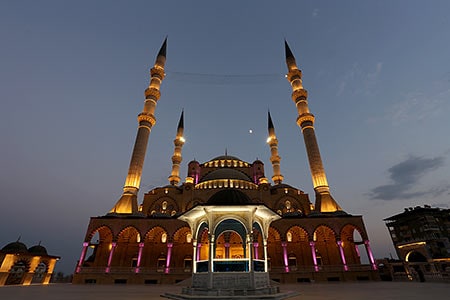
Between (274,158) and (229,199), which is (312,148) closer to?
(274,158)

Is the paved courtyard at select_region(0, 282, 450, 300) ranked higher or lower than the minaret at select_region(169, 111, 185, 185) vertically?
lower

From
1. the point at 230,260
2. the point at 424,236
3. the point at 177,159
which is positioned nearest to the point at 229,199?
the point at 230,260

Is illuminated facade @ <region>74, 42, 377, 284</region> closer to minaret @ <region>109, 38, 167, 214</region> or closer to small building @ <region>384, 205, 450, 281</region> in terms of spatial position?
minaret @ <region>109, 38, 167, 214</region>

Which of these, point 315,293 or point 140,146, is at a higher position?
point 140,146

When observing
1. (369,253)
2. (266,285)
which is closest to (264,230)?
(266,285)

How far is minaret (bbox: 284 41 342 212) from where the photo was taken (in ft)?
116

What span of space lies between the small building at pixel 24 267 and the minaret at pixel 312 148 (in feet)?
114

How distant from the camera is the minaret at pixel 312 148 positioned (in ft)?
116

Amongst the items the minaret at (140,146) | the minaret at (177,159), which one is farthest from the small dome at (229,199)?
the minaret at (177,159)

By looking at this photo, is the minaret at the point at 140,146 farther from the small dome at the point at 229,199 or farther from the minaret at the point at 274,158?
the minaret at the point at 274,158

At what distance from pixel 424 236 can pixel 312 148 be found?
105ft

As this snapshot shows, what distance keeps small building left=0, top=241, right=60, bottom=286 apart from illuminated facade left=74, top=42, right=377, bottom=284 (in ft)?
10.3

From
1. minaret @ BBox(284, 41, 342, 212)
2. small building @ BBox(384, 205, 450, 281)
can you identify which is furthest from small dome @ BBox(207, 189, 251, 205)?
small building @ BBox(384, 205, 450, 281)

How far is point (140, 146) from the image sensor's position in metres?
39.8
